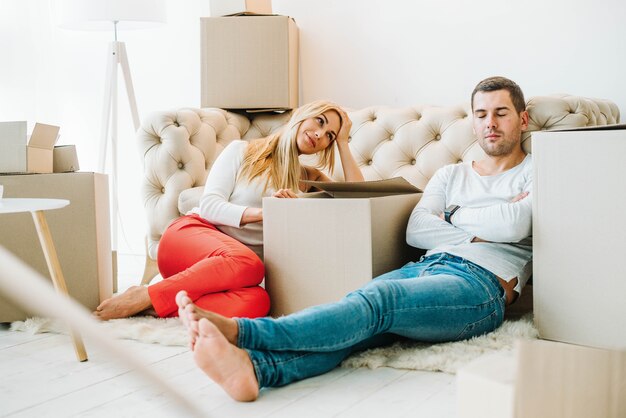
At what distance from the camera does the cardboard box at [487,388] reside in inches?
30.5

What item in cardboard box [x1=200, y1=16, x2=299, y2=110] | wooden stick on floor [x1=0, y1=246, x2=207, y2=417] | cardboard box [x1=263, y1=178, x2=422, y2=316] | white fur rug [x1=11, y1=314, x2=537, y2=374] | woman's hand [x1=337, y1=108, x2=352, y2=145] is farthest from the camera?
cardboard box [x1=200, y1=16, x2=299, y2=110]

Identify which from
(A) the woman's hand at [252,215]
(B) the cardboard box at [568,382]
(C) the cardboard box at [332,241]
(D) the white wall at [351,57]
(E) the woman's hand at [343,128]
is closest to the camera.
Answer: (B) the cardboard box at [568,382]

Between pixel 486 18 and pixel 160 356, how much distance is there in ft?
5.73

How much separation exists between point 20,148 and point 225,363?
3.55ft

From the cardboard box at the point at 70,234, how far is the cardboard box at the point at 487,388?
4.72 feet

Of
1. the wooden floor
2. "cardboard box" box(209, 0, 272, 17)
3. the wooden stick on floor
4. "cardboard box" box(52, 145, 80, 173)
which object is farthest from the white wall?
the wooden stick on floor

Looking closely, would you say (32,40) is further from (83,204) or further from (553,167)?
(553,167)

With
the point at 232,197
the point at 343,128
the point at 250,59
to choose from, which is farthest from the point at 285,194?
the point at 250,59

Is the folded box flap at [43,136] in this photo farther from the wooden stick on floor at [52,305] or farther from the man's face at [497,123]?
the wooden stick on floor at [52,305]

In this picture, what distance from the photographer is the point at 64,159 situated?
6.84 ft

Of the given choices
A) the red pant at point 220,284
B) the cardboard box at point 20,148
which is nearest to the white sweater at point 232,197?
the red pant at point 220,284

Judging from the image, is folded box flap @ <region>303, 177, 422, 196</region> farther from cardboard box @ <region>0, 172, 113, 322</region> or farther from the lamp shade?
the lamp shade

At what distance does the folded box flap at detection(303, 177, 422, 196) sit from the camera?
1.85m

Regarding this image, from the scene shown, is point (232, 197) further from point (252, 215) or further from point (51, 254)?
point (51, 254)
